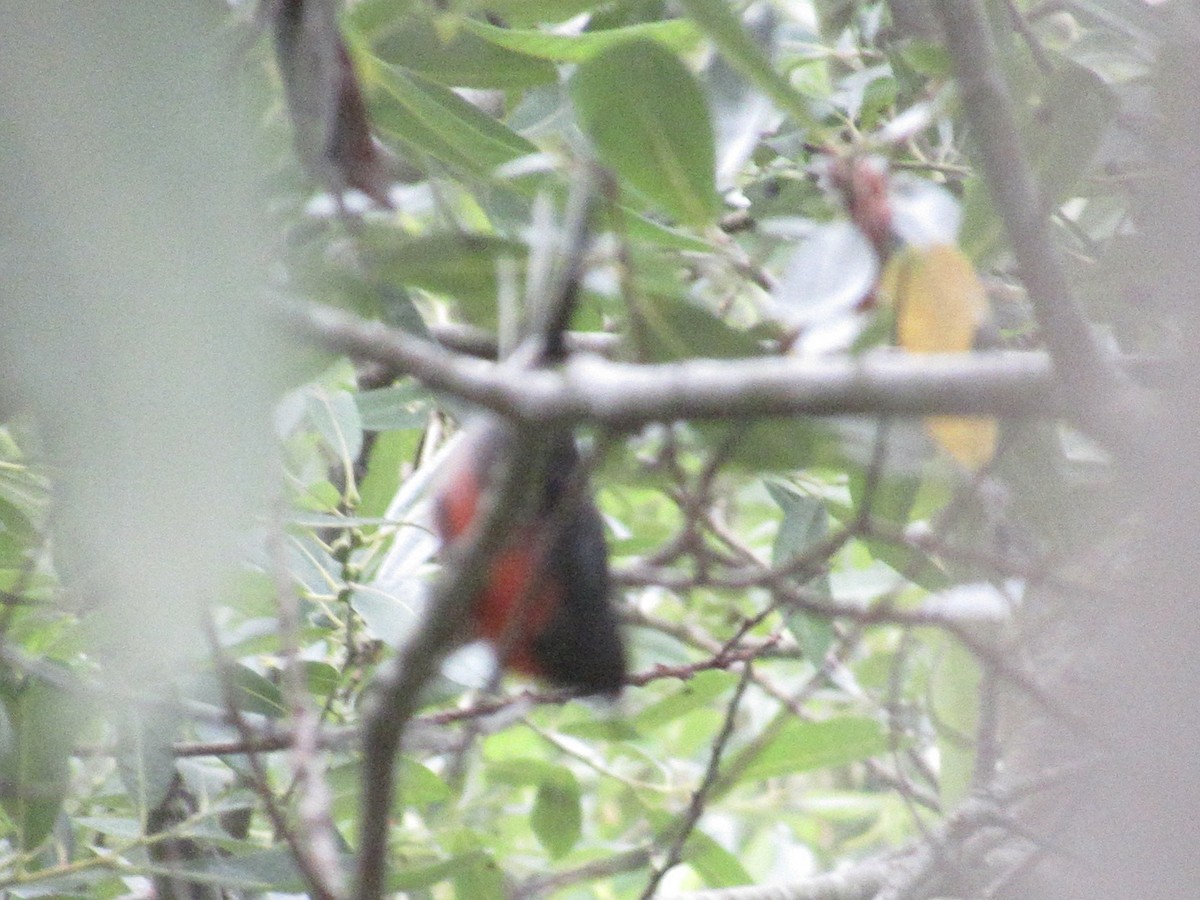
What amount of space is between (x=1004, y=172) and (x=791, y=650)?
46.5 inches

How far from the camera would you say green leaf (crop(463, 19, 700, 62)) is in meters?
1.01

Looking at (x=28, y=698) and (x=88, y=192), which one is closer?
(x=88, y=192)

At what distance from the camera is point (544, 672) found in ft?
2.55

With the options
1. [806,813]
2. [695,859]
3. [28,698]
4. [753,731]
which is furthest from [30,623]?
[806,813]

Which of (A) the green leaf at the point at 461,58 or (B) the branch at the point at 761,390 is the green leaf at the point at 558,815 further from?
(B) the branch at the point at 761,390

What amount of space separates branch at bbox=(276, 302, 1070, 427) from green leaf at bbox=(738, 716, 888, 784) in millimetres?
1032

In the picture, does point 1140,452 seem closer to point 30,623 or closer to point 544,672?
point 544,672

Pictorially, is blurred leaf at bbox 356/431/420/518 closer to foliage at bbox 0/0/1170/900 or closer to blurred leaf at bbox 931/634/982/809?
foliage at bbox 0/0/1170/900

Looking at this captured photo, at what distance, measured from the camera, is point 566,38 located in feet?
3.34

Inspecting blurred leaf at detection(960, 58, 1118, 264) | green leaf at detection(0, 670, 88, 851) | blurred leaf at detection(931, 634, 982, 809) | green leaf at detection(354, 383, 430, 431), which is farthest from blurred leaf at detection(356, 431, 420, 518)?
blurred leaf at detection(960, 58, 1118, 264)

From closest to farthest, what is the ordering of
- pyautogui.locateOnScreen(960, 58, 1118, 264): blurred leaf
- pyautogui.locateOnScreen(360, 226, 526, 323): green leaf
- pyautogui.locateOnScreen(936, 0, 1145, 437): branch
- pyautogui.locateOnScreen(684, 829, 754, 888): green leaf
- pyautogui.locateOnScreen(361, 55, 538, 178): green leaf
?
pyautogui.locateOnScreen(936, 0, 1145, 437): branch, pyautogui.locateOnScreen(360, 226, 526, 323): green leaf, pyautogui.locateOnScreen(960, 58, 1118, 264): blurred leaf, pyautogui.locateOnScreen(361, 55, 538, 178): green leaf, pyautogui.locateOnScreen(684, 829, 754, 888): green leaf

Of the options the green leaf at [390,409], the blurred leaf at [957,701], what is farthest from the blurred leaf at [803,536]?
the green leaf at [390,409]

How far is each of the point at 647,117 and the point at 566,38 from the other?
0.29 metres

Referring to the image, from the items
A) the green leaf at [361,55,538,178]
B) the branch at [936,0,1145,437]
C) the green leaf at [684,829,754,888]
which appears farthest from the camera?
the green leaf at [684,829,754,888]
